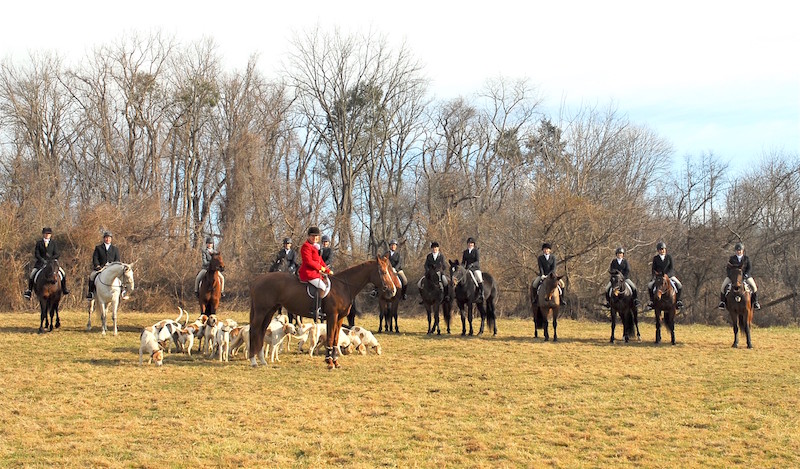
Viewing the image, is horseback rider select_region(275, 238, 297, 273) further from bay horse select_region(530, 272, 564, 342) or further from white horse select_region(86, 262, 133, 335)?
bay horse select_region(530, 272, 564, 342)

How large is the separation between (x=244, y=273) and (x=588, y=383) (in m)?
19.8

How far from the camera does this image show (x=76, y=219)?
2541 centimetres

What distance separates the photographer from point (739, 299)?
15430 millimetres

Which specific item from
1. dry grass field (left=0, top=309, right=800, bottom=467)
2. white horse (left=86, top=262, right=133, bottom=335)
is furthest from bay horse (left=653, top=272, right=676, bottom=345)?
white horse (left=86, top=262, right=133, bottom=335)

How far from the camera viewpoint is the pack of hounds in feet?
39.4

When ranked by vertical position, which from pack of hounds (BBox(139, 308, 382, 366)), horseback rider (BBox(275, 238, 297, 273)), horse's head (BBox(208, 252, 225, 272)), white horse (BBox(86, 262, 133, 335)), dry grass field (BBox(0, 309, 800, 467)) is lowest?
dry grass field (BBox(0, 309, 800, 467))

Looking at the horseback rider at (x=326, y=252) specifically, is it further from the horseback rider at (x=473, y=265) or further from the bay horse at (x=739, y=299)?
the bay horse at (x=739, y=299)

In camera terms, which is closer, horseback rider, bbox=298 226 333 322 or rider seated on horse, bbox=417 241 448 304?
horseback rider, bbox=298 226 333 322

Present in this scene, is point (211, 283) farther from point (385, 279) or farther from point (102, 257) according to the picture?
point (385, 279)

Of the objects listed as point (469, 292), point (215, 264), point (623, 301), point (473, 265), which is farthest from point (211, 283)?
point (623, 301)

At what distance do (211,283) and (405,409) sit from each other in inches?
327

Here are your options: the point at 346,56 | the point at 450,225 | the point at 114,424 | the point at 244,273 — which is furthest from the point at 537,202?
the point at 114,424

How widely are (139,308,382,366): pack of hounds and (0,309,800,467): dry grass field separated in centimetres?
33

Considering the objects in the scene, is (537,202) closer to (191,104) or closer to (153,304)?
(153,304)
